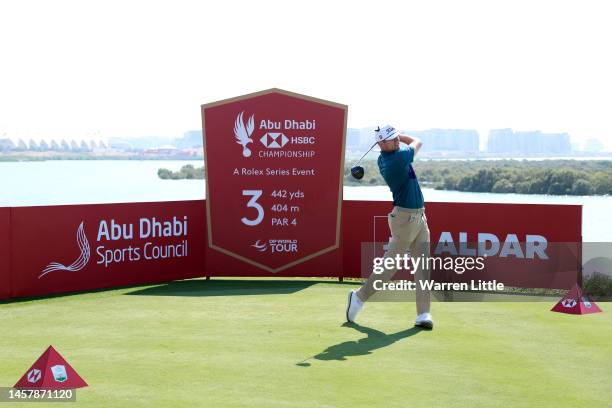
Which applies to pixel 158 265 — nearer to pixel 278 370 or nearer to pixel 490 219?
pixel 490 219

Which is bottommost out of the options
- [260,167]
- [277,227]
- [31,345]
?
[31,345]

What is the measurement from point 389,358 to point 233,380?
1512 millimetres

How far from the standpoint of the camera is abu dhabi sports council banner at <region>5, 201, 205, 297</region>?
1185 centimetres

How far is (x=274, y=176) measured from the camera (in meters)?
13.6

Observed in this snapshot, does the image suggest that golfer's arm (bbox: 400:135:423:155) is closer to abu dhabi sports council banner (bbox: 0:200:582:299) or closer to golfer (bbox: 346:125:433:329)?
golfer (bbox: 346:125:433:329)

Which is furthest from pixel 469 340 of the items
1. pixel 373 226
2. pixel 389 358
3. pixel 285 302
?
pixel 373 226

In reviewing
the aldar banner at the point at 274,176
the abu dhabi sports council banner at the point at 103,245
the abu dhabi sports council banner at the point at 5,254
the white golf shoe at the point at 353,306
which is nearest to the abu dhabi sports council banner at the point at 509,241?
the aldar banner at the point at 274,176

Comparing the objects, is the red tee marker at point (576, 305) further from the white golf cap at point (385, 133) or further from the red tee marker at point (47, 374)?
the red tee marker at point (47, 374)

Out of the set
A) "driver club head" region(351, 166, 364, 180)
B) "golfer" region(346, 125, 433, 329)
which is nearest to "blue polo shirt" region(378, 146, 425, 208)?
"golfer" region(346, 125, 433, 329)

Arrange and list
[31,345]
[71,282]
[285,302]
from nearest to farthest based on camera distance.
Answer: [31,345], [285,302], [71,282]

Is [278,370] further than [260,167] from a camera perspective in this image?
No

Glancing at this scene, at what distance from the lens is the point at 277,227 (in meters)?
13.6

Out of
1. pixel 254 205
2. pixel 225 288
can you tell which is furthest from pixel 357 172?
pixel 254 205

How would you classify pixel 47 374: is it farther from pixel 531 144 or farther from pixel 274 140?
pixel 531 144
